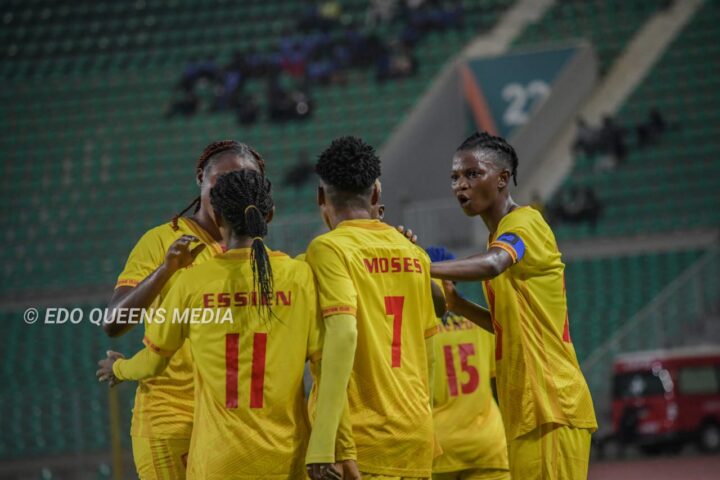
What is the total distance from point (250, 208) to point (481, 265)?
2.77 ft

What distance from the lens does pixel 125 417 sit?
8.81 metres

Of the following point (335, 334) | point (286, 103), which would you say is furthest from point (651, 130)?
point (335, 334)

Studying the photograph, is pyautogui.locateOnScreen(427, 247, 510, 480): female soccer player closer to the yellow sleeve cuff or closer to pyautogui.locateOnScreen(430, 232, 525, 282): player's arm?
pyautogui.locateOnScreen(430, 232, 525, 282): player's arm

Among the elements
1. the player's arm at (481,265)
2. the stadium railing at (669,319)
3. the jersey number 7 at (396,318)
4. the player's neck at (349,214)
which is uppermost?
the stadium railing at (669,319)

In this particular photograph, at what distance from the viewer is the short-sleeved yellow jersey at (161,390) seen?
4.12 meters

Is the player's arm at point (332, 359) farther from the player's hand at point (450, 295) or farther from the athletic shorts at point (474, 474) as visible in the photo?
the athletic shorts at point (474, 474)

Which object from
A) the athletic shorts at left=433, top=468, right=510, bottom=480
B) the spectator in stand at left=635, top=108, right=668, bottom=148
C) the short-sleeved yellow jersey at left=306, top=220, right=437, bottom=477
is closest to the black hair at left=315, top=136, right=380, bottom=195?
the short-sleeved yellow jersey at left=306, top=220, right=437, bottom=477

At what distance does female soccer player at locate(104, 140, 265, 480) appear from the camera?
13.2ft

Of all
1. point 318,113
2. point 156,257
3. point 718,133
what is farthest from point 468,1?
point 156,257

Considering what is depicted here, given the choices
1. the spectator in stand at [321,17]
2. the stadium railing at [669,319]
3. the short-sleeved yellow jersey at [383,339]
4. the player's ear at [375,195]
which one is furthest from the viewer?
the spectator in stand at [321,17]

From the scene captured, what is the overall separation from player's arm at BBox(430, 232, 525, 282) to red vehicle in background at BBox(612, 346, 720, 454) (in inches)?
418

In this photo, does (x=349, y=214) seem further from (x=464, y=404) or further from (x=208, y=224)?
(x=464, y=404)

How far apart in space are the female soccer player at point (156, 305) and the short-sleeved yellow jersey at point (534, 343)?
40.9 inches

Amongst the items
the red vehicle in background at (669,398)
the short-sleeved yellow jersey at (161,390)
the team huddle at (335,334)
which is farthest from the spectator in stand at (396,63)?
the short-sleeved yellow jersey at (161,390)
